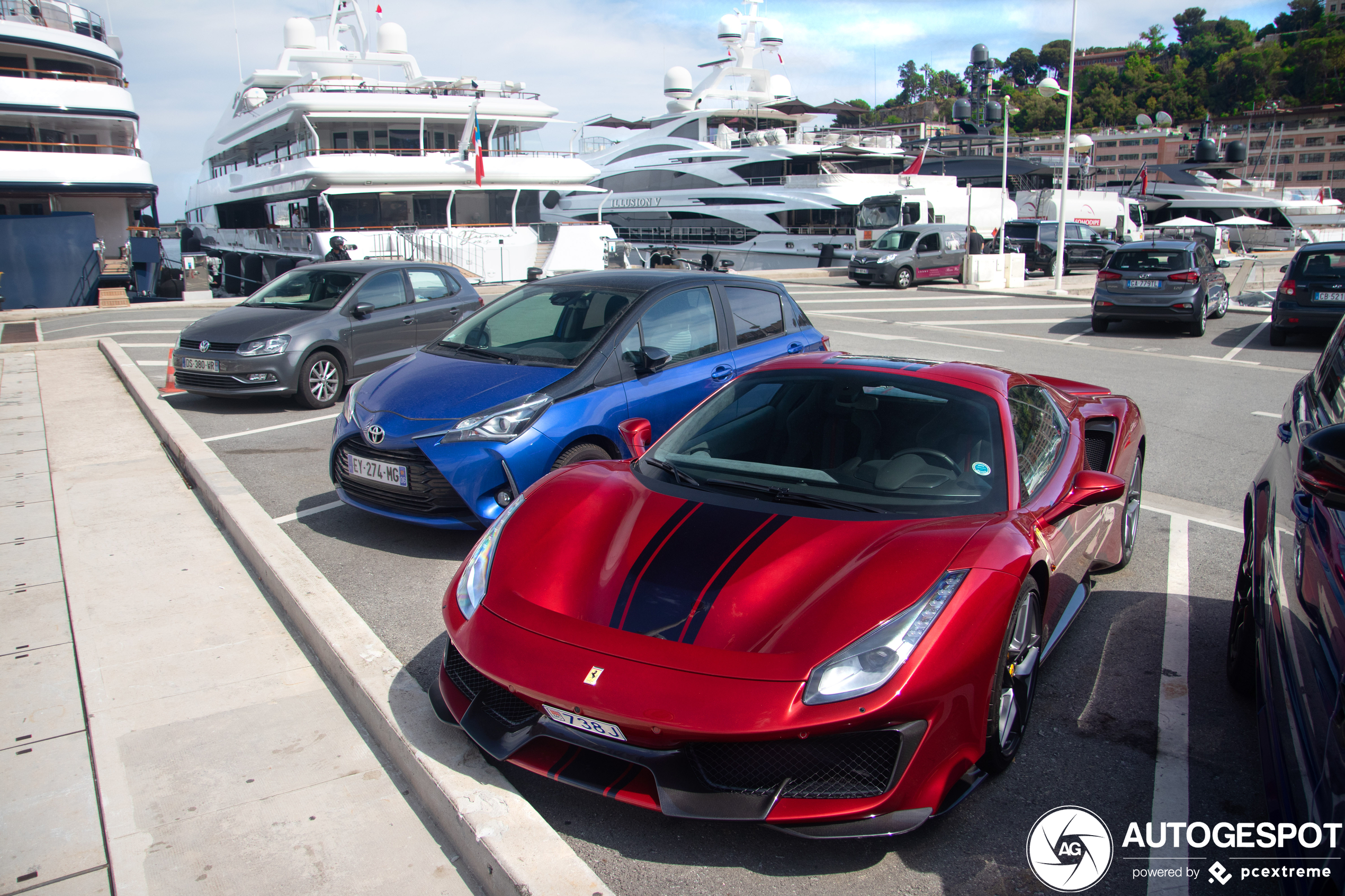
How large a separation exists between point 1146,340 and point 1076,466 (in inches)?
507

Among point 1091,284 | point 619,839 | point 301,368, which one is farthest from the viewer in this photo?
point 1091,284

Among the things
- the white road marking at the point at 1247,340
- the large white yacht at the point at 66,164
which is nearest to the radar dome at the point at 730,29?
the large white yacht at the point at 66,164

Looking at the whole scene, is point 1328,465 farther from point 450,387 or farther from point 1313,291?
point 1313,291

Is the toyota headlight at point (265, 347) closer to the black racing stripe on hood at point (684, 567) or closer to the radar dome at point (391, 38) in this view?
the black racing stripe on hood at point (684, 567)

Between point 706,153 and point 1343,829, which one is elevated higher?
point 706,153

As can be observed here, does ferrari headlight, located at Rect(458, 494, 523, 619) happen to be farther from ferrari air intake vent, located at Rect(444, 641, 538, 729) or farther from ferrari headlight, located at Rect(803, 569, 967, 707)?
ferrari headlight, located at Rect(803, 569, 967, 707)

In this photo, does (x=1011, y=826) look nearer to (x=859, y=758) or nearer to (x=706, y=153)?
(x=859, y=758)

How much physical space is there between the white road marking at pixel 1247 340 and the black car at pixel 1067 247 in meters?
14.7

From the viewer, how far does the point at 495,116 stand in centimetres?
3241

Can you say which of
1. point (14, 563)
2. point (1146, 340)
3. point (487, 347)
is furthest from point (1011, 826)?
point (1146, 340)

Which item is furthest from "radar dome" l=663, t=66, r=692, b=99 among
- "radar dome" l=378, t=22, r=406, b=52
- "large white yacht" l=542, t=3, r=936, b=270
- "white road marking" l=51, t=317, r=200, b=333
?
"white road marking" l=51, t=317, r=200, b=333

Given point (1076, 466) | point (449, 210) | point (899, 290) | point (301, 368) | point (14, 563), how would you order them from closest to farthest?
point (1076, 466) → point (14, 563) → point (301, 368) → point (899, 290) → point (449, 210)

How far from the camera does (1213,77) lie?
382 feet

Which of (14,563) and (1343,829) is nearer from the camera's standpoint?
(1343,829)
